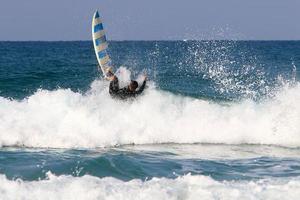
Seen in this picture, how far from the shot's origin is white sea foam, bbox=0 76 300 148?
1305 centimetres

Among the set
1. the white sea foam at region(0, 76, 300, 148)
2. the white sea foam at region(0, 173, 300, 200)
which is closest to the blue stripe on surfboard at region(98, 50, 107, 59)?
the white sea foam at region(0, 76, 300, 148)

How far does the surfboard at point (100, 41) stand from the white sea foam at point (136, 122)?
30.0 inches

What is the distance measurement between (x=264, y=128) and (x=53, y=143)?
16.7ft

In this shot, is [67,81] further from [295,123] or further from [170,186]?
[170,186]

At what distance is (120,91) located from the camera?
45.4ft

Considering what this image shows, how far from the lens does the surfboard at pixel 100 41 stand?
1482 centimetres

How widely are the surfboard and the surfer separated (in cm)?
93

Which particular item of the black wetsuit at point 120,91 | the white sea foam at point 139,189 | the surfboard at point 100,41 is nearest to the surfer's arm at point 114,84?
the black wetsuit at point 120,91

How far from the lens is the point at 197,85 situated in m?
22.2

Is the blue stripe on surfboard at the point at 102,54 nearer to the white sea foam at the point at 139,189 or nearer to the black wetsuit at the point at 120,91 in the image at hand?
the black wetsuit at the point at 120,91

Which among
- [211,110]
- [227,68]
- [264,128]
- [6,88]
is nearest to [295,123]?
[264,128]

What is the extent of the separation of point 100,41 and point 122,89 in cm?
188

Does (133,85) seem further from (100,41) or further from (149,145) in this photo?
(100,41)
